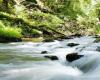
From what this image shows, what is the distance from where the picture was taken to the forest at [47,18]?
17.4m

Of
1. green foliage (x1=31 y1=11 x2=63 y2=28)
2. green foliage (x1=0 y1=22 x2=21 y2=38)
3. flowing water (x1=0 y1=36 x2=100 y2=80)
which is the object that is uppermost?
green foliage (x1=31 y1=11 x2=63 y2=28)

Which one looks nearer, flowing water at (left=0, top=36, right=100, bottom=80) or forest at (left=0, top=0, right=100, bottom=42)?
flowing water at (left=0, top=36, right=100, bottom=80)

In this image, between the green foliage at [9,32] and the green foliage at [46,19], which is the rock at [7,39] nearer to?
the green foliage at [9,32]

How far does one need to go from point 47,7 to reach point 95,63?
50.0 ft

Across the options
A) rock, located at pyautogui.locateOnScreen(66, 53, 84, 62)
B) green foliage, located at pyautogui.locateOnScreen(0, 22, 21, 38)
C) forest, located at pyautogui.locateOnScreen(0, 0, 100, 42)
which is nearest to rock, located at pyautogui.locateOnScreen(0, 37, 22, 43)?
forest, located at pyautogui.locateOnScreen(0, 0, 100, 42)

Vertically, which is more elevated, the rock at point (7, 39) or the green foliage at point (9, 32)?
the green foliage at point (9, 32)

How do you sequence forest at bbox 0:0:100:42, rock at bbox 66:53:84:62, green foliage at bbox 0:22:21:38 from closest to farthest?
rock at bbox 66:53:84:62 → green foliage at bbox 0:22:21:38 → forest at bbox 0:0:100:42

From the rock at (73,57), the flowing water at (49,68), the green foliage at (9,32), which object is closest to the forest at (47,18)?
the green foliage at (9,32)

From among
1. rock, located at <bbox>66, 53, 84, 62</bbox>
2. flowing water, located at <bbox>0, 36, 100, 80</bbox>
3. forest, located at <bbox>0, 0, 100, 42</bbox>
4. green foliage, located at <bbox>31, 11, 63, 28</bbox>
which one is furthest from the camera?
green foliage, located at <bbox>31, 11, 63, 28</bbox>

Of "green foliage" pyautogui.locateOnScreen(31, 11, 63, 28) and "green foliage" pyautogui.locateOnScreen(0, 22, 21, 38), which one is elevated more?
"green foliage" pyautogui.locateOnScreen(31, 11, 63, 28)

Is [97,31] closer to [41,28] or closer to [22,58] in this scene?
[41,28]

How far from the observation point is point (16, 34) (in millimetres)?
15945

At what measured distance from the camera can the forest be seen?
17397mm

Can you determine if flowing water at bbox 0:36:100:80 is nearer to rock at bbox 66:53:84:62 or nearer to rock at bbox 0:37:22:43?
rock at bbox 66:53:84:62
